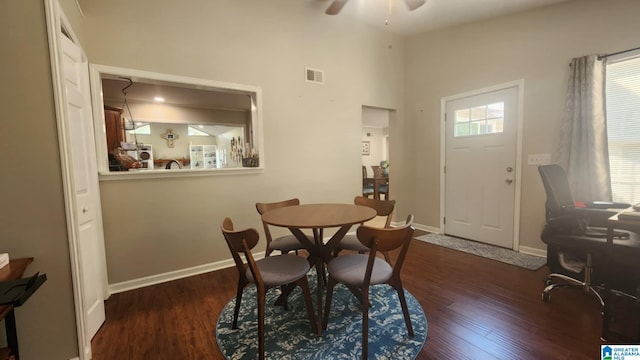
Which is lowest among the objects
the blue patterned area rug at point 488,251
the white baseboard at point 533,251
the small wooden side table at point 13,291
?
the blue patterned area rug at point 488,251

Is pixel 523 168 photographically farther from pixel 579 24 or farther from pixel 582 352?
pixel 582 352

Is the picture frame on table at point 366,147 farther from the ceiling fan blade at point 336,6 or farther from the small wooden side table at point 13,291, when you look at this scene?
the small wooden side table at point 13,291

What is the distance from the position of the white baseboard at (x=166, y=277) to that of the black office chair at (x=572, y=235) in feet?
10.1

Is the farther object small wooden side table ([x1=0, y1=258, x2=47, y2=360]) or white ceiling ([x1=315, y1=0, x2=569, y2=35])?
white ceiling ([x1=315, y1=0, x2=569, y2=35])

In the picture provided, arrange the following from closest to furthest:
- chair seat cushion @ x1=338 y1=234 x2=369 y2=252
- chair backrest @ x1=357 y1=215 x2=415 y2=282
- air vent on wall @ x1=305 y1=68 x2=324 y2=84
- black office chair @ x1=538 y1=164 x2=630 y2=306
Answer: chair backrest @ x1=357 y1=215 x2=415 y2=282 < black office chair @ x1=538 y1=164 x2=630 y2=306 < chair seat cushion @ x1=338 y1=234 x2=369 y2=252 < air vent on wall @ x1=305 y1=68 x2=324 y2=84

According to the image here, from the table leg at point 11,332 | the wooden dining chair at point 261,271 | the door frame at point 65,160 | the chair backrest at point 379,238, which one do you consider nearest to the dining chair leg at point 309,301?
the wooden dining chair at point 261,271

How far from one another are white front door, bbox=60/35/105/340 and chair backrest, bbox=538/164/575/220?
→ 3.50 m

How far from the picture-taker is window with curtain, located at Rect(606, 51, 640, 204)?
98.2 inches

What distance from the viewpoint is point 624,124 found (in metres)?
2.56

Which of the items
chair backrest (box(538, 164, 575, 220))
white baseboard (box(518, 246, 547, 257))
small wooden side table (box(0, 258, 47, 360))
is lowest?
white baseboard (box(518, 246, 547, 257))

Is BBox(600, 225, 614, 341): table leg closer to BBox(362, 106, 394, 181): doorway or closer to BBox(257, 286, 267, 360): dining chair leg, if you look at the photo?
BBox(257, 286, 267, 360): dining chair leg

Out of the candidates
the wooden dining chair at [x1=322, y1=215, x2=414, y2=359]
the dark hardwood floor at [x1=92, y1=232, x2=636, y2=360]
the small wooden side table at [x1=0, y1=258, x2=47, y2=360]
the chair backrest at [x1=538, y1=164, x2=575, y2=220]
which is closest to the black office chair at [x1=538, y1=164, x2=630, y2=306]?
the chair backrest at [x1=538, y1=164, x2=575, y2=220]

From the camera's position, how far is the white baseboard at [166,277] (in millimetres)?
2473

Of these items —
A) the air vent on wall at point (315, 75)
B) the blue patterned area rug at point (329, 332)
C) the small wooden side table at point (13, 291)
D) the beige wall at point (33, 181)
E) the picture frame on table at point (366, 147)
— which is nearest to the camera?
the small wooden side table at point (13, 291)
